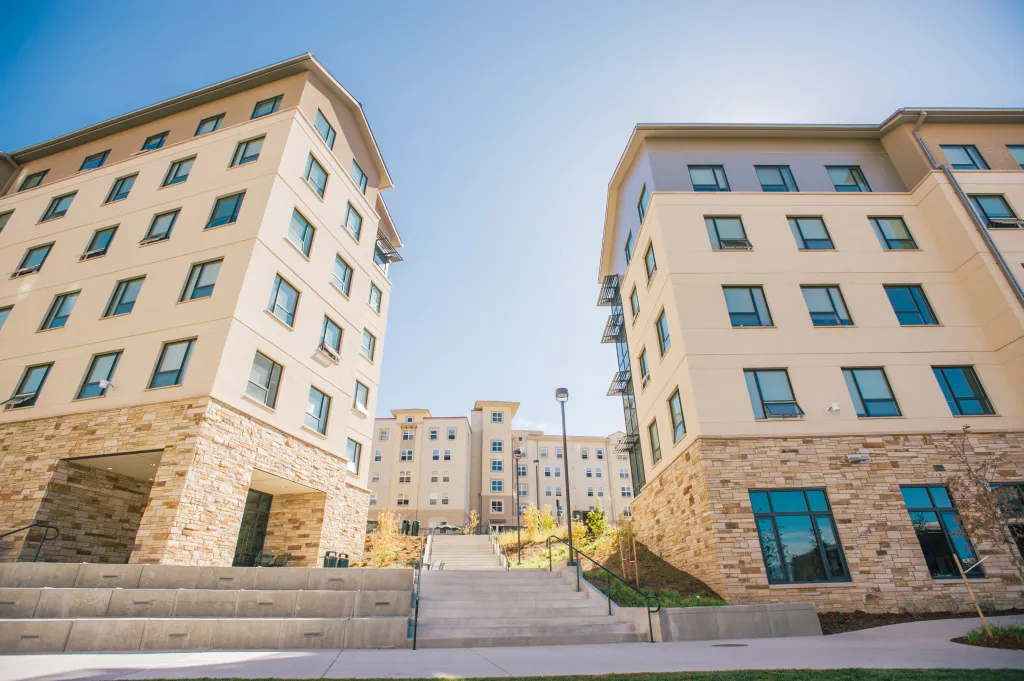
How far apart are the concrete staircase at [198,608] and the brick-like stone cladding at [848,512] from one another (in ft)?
27.1

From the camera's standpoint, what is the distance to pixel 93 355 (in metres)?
15.8

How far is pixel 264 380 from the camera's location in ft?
51.7

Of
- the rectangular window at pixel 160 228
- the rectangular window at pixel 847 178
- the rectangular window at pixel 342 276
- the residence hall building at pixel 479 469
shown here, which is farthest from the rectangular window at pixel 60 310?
the residence hall building at pixel 479 469

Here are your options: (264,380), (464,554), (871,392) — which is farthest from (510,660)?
(464,554)

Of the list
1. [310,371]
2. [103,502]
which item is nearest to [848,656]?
[310,371]

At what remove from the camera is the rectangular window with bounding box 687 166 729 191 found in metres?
19.6

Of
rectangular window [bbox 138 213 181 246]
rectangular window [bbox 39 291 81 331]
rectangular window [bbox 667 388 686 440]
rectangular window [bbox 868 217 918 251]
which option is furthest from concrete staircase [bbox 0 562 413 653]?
rectangular window [bbox 868 217 918 251]

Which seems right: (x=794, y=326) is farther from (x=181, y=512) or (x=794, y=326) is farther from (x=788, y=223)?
(x=181, y=512)

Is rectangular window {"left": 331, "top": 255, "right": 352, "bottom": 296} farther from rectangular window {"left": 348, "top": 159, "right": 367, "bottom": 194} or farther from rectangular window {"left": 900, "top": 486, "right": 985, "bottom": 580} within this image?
rectangular window {"left": 900, "top": 486, "right": 985, "bottom": 580}

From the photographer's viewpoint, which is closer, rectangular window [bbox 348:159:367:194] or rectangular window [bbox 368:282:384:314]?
rectangular window [bbox 348:159:367:194]

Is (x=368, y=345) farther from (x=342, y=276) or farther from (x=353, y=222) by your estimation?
(x=353, y=222)

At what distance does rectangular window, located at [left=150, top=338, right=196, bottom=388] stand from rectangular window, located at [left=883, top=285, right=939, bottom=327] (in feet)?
73.5

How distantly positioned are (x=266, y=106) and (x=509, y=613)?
20.4m

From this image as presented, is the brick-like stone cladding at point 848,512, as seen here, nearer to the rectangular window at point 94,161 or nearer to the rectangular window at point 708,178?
the rectangular window at point 708,178
